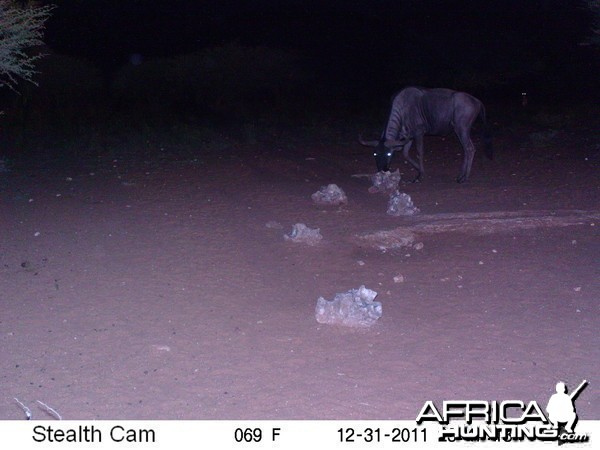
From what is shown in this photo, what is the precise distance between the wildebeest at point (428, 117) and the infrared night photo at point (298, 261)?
35 mm

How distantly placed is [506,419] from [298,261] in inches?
155

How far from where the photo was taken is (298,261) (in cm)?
820

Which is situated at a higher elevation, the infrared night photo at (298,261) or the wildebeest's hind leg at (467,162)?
the wildebeest's hind leg at (467,162)

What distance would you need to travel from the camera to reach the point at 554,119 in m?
18.9

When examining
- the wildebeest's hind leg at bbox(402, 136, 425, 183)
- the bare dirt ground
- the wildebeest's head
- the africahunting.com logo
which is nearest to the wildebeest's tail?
the bare dirt ground

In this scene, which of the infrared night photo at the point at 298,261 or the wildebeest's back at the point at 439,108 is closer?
the infrared night photo at the point at 298,261

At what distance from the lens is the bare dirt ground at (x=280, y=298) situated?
5.16m

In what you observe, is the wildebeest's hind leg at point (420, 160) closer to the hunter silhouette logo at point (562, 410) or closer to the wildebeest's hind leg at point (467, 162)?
the wildebeest's hind leg at point (467, 162)

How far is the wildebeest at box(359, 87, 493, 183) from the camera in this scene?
12.7 m

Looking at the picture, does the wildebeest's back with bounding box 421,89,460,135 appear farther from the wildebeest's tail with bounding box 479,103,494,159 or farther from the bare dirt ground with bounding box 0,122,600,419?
the bare dirt ground with bounding box 0,122,600,419

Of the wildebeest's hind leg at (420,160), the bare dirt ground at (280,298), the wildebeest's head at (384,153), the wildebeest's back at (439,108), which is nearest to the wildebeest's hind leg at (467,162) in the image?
the bare dirt ground at (280,298)

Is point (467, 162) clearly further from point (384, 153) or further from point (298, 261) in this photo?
point (298, 261)

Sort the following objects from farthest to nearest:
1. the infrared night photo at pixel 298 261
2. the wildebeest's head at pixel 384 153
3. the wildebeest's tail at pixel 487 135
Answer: the wildebeest's tail at pixel 487 135, the wildebeest's head at pixel 384 153, the infrared night photo at pixel 298 261

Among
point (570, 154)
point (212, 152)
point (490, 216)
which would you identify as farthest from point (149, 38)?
point (490, 216)
